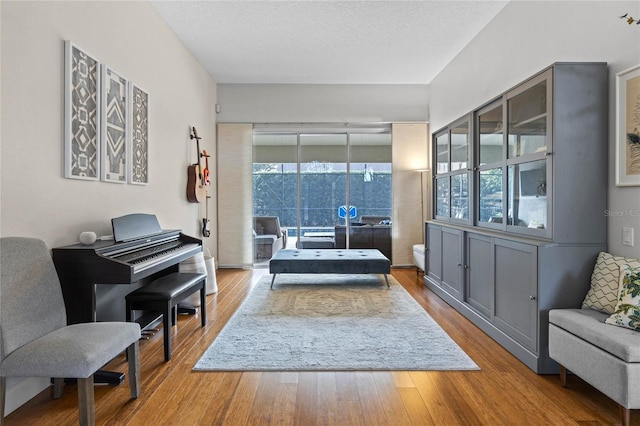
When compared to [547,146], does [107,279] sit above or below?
below

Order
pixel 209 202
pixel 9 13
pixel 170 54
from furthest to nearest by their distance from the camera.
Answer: pixel 209 202
pixel 170 54
pixel 9 13

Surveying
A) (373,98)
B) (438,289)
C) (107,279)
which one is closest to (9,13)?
(107,279)

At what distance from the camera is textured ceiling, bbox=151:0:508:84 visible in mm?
3793

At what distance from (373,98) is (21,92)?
504cm

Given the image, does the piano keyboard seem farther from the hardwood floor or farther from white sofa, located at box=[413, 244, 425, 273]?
white sofa, located at box=[413, 244, 425, 273]

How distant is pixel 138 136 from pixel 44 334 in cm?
201

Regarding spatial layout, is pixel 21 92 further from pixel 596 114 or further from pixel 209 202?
pixel 209 202

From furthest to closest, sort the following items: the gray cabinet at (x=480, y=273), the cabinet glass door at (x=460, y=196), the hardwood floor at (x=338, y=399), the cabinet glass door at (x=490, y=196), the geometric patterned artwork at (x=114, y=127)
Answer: the cabinet glass door at (x=460, y=196), the cabinet glass door at (x=490, y=196), the gray cabinet at (x=480, y=273), the geometric patterned artwork at (x=114, y=127), the hardwood floor at (x=338, y=399)

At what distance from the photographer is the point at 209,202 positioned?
19.3ft

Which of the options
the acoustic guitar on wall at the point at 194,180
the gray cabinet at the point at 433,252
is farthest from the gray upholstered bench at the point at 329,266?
the acoustic guitar on wall at the point at 194,180

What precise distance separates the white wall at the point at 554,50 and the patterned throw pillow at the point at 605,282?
10cm

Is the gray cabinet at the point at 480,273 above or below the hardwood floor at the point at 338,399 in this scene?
above

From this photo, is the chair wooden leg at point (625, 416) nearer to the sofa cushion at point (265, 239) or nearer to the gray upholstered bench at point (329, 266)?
the gray upholstered bench at point (329, 266)

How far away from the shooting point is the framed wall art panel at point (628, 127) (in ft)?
7.23
